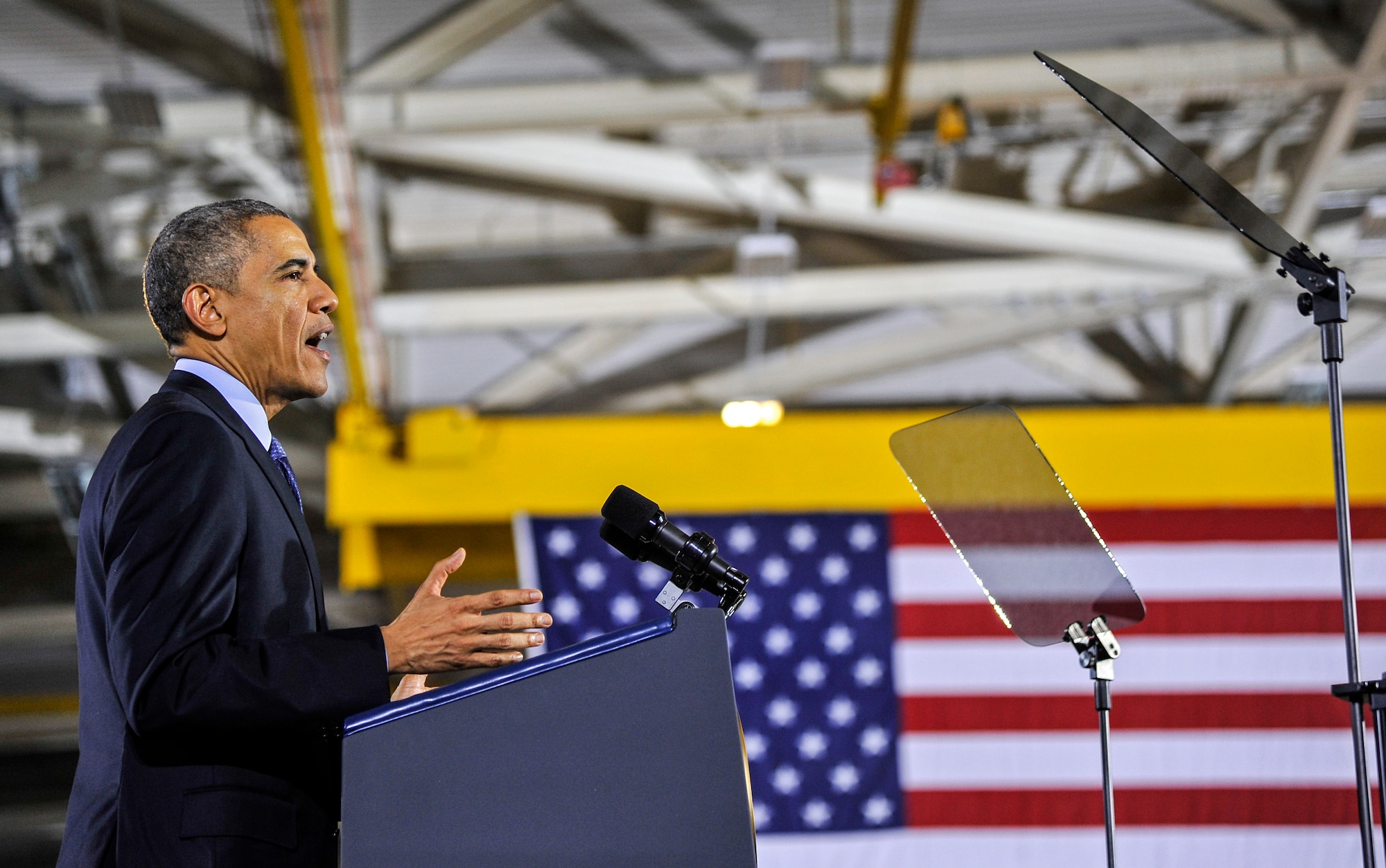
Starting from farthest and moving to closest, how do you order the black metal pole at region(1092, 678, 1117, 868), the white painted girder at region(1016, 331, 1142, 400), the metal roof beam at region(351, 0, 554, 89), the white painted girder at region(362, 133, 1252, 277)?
the white painted girder at region(1016, 331, 1142, 400), the white painted girder at region(362, 133, 1252, 277), the metal roof beam at region(351, 0, 554, 89), the black metal pole at region(1092, 678, 1117, 868)

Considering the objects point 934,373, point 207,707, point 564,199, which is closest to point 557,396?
point 564,199

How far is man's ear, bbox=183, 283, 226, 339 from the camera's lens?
1419 millimetres

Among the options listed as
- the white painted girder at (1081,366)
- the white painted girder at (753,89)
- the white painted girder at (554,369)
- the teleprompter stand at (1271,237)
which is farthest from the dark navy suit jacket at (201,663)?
the white painted girder at (1081,366)

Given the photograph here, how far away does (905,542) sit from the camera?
5293 mm

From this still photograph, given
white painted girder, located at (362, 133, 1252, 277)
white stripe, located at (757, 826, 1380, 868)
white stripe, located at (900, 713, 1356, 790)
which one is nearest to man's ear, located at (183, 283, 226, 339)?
white stripe, located at (757, 826, 1380, 868)

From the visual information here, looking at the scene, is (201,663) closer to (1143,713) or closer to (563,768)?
(563,768)

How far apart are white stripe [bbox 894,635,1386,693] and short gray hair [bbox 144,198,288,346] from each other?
4.15 meters

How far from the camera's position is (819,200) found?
22.0 feet

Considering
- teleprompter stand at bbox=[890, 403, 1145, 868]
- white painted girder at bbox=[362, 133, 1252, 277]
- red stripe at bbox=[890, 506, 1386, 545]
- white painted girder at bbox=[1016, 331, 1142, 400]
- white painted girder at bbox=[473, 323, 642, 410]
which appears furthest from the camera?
white painted girder at bbox=[1016, 331, 1142, 400]

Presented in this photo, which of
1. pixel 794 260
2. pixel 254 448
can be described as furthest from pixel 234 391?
pixel 794 260

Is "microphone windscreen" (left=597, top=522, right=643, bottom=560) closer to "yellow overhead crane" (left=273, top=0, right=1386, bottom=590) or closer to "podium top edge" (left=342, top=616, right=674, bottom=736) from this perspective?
"podium top edge" (left=342, top=616, right=674, bottom=736)

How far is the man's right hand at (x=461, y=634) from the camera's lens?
3.97ft

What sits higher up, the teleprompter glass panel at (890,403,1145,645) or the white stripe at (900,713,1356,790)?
the teleprompter glass panel at (890,403,1145,645)

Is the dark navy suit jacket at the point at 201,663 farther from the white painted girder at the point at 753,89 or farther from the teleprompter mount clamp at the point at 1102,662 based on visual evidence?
the white painted girder at the point at 753,89
